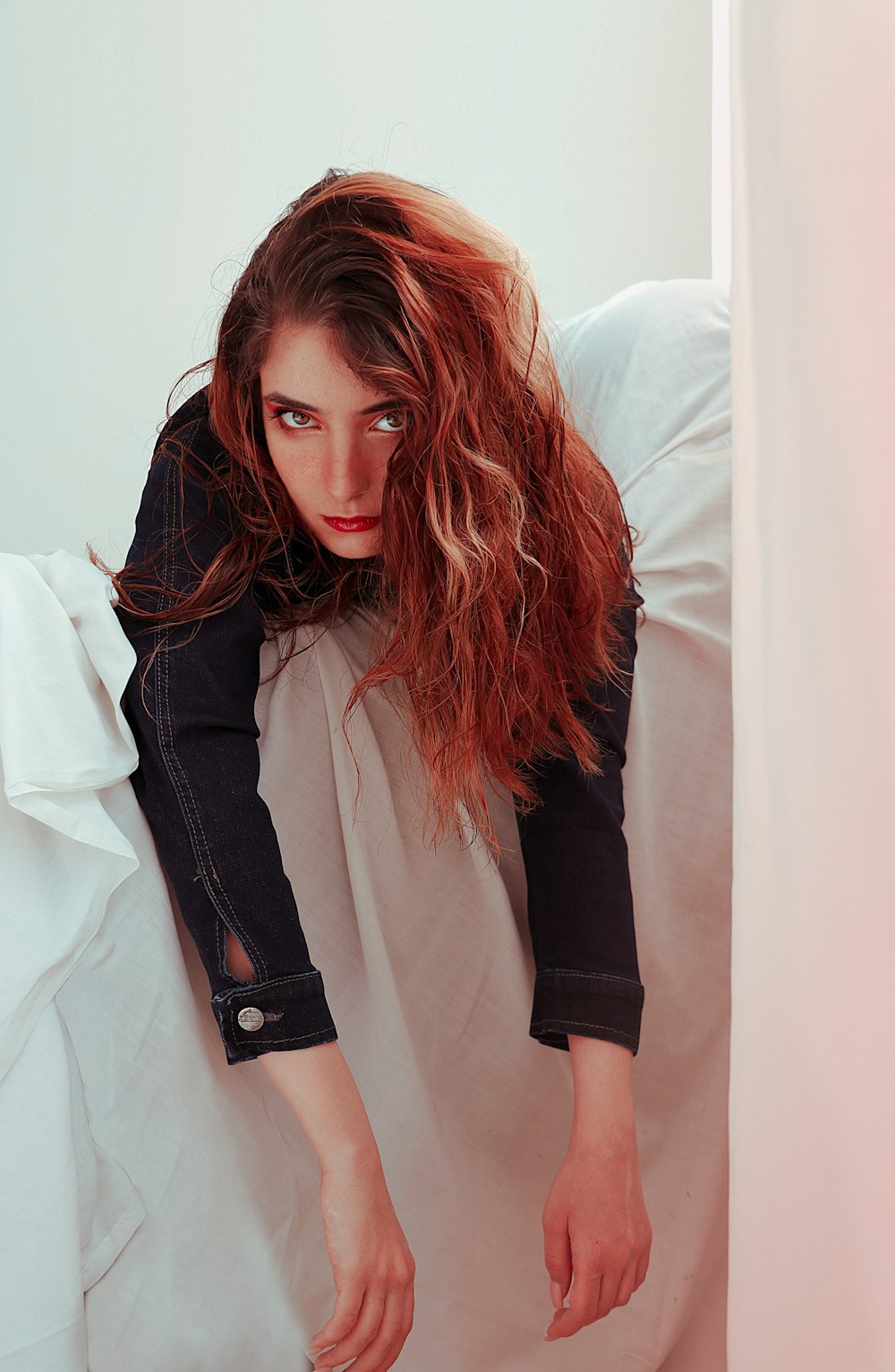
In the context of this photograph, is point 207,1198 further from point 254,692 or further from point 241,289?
point 241,289

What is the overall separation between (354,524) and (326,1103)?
352mm

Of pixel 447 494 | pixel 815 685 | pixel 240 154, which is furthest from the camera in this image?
pixel 240 154

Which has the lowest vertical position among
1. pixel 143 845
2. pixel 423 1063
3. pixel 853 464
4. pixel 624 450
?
pixel 423 1063

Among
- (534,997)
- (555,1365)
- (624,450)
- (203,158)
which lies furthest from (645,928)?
(203,158)

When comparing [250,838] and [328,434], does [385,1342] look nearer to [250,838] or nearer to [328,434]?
[250,838]

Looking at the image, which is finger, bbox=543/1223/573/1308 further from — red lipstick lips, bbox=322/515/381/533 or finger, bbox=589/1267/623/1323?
red lipstick lips, bbox=322/515/381/533

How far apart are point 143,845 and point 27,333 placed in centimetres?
145

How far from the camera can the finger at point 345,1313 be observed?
1.97 feet

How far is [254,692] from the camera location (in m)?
0.76

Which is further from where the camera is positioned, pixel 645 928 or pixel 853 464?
pixel 645 928

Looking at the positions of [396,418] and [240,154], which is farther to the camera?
[240,154]

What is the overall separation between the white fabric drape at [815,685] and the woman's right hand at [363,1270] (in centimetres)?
21

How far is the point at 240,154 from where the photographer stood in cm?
181

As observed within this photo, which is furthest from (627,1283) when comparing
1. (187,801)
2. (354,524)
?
(354,524)
